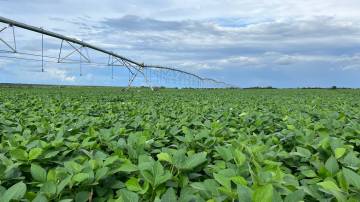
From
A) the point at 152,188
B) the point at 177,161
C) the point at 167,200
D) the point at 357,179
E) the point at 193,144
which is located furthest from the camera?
the point at 193,144

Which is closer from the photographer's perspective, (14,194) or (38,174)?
(14,194)

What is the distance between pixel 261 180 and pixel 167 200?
0.47m

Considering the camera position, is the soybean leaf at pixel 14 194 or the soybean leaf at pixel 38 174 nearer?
the soybean leaf at pixel 14 194

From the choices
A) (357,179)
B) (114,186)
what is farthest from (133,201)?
(357,179)

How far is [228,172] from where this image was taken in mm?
2094

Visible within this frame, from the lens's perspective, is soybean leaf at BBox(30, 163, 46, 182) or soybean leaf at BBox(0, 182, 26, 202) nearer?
soybean leaf at BBox(0, 182, 26, 202)

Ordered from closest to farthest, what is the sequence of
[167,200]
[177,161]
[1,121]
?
1. [167,200]
2. [177,161]
3. [1,121]

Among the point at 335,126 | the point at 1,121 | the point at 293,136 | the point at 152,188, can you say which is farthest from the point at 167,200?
the point at 1,121

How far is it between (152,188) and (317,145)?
143 cm

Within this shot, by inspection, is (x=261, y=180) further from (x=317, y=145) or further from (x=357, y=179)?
(x=317, y=145)

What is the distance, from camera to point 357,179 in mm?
1895

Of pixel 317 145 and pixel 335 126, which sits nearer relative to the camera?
pixel 317 145

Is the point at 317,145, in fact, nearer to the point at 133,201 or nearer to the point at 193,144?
the point at 193,144

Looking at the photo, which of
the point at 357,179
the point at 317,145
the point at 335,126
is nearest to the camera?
the point at 357,179
